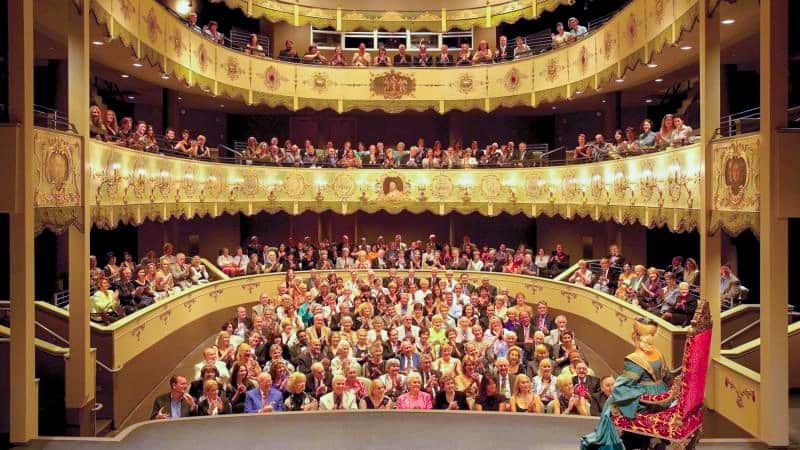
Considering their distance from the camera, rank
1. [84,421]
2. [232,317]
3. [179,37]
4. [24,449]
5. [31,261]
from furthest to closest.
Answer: [232,317]
[179,37]
[84,421]
[31,261]
[24,449]

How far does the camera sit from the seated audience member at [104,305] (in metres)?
9.73

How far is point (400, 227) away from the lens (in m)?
21.7

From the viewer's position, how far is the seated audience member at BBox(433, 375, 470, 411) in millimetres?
7289

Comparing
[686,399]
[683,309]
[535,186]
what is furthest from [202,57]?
[686,399]

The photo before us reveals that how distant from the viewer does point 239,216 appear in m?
20.8

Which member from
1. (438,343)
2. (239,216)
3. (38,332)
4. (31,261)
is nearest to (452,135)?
(239,216)

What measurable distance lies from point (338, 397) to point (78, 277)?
4.00 metres

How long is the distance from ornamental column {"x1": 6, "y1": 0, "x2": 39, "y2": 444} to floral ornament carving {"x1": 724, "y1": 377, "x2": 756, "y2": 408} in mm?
7644

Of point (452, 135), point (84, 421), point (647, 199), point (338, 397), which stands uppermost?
point (452, 135)

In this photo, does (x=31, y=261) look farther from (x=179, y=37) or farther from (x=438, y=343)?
(x=179, y=37)

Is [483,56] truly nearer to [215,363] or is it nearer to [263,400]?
[215,363]

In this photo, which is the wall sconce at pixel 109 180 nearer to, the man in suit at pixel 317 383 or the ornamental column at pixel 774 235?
the man in suit at pixel 317 383

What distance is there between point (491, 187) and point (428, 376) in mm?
11261

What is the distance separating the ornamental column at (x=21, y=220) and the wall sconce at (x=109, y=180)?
2.57 meters
